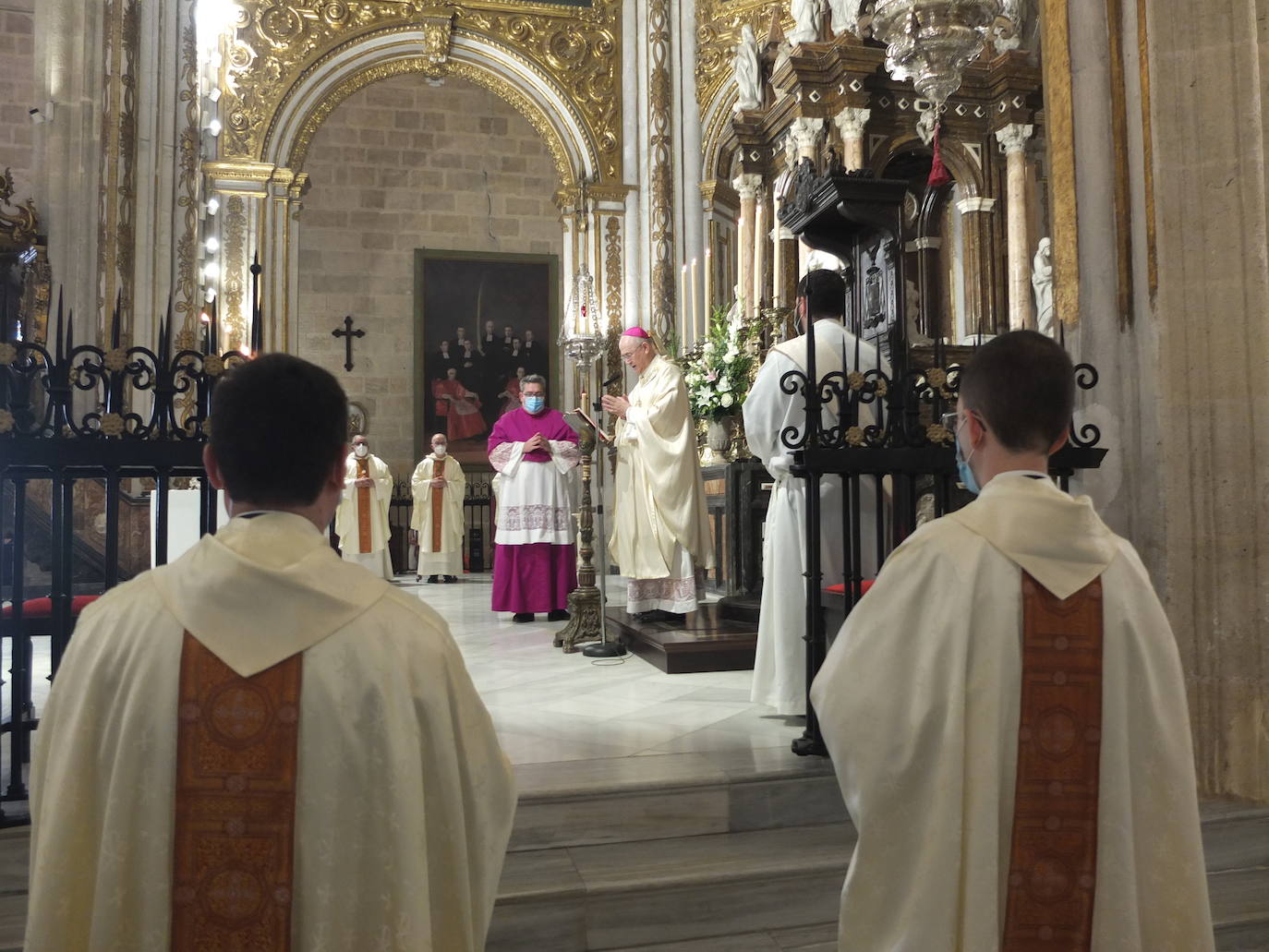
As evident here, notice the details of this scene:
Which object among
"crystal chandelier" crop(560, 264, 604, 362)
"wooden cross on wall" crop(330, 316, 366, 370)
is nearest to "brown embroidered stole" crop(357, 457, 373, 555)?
"crystal chandelier" crop(560, 264, 604, 362)

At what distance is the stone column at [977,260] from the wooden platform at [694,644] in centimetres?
468

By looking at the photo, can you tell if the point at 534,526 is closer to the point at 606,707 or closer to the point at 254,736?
the point at 606,707

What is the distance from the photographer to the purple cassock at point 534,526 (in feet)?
26.3

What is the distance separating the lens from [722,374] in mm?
7941

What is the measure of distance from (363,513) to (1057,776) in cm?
1020

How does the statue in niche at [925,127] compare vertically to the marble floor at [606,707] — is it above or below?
above

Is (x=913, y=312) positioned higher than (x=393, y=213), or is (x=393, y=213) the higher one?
(x=393, y=213)

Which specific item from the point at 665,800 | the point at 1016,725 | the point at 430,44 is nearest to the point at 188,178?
the point at 430,44

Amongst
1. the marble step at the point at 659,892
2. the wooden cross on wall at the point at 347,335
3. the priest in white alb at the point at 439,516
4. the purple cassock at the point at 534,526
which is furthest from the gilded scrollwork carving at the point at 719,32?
the marble step at the point at 659,892

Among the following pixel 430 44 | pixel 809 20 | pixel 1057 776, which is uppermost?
pixel 430 44

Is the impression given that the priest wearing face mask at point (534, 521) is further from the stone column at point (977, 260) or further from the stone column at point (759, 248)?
the stone column at point (977, 260)

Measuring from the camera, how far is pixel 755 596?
7016 mm

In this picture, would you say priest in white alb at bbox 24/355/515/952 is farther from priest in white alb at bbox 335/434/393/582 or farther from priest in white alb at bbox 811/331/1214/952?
priest in white alb at bbox 335/434/393/582

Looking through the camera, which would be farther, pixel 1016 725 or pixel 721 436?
pixel 721 436
